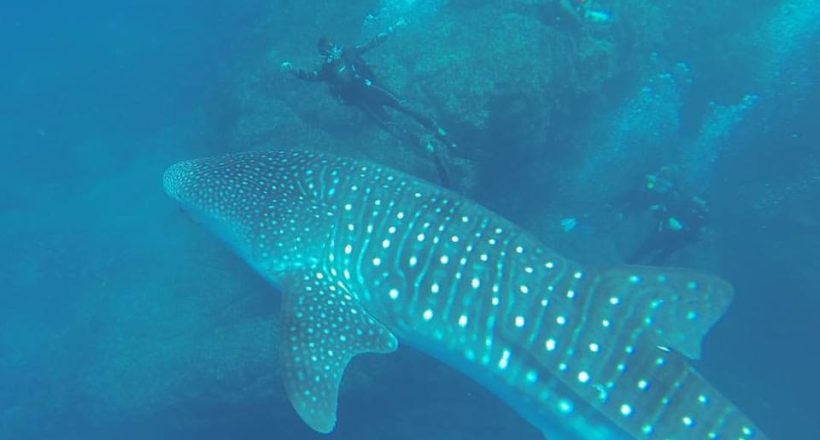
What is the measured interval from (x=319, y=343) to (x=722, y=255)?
10.5m

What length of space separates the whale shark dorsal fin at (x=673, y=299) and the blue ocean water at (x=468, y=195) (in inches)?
183

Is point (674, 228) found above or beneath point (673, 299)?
above

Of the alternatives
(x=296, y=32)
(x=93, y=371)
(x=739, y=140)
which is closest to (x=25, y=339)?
(x=93, y=371)

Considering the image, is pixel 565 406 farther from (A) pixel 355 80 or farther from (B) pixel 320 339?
(A) pixel 355 80

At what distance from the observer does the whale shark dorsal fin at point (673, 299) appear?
4.74 meters

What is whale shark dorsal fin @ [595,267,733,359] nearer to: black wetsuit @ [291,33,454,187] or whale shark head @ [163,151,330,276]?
whale shark head @ [163,151,330,276]

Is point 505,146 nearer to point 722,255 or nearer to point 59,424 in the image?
point 722,255

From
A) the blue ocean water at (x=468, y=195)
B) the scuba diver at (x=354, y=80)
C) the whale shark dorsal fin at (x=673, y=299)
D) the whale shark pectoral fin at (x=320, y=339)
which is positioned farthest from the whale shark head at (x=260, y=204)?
the blue ocean water at (x=468, y=195)

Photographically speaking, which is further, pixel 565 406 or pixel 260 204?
pixel 260 204

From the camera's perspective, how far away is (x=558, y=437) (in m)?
5.21

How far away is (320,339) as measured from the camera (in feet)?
17.7

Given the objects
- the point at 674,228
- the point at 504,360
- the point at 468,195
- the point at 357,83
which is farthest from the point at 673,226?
the point at 504,360

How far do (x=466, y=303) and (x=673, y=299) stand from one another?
1828mm

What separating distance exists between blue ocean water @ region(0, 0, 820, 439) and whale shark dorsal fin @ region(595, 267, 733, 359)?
4.65 metres
